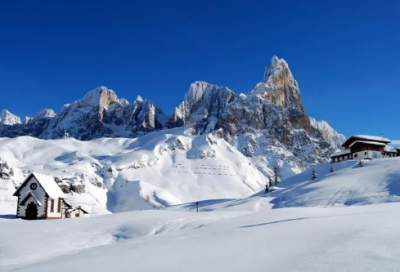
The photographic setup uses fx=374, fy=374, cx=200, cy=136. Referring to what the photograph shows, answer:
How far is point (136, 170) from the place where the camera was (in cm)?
11562

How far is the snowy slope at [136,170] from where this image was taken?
3590 inches

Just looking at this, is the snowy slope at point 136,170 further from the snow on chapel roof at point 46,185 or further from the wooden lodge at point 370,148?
the wooden lodge at point 370,148

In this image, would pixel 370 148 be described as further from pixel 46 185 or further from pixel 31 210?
pixel 31 210

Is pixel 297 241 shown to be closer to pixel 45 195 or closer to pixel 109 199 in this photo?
pixel 45 195

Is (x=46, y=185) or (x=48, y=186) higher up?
(x=46, y=185)

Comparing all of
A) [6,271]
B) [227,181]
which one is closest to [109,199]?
[227,181]

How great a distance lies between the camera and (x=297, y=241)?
36.6 feet

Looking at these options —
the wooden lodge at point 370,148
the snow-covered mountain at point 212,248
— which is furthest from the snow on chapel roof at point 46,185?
the wooden lodge at point 370,148

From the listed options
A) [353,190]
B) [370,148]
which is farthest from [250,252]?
[370,148]

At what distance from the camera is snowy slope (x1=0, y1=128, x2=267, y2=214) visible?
299 feet

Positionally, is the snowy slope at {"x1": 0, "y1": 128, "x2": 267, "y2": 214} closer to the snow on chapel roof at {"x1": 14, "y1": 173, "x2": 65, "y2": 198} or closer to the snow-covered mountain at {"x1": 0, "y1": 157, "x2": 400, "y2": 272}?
the snow on chapel roof at {"x1": 14, "y1": 173, "x2": 65, "y2": 198}

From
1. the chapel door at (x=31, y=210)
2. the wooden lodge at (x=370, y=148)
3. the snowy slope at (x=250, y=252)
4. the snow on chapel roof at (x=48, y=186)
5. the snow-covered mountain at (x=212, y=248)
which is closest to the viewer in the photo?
the snowy slope at (x=250, y=252)

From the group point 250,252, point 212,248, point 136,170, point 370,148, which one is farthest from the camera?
point 136,170

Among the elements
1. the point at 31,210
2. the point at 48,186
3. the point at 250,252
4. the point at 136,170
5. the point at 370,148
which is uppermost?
the point at 136,170
